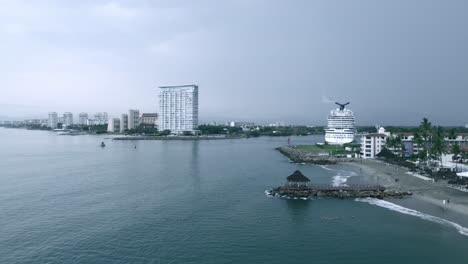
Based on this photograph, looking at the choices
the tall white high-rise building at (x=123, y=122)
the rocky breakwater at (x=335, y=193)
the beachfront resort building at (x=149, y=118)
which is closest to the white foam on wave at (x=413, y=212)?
the rocky breakwater at (x=335, y=193)

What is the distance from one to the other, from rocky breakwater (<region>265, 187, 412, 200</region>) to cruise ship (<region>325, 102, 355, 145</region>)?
158 feet

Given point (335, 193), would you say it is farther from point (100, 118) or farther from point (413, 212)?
point (100, 118)

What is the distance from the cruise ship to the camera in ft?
237

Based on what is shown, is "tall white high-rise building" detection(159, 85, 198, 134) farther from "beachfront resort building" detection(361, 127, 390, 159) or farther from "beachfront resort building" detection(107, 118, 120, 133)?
"beachfront resort building" detection(361, 127, 390, 159)

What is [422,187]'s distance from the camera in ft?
85.8

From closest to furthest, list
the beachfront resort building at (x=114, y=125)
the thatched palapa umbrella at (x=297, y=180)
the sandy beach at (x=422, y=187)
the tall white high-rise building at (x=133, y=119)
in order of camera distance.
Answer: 1. the sandy beach at (x=422, y=187)
2. the thatched palapa umbrella at (x=297, y=180)
3. the tall white high-rise building at (x=133, y=119)
4. the beachfront resort building at (x=114, y=125)

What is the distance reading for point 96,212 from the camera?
2034 cm

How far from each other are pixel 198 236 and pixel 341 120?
6075 centimetres

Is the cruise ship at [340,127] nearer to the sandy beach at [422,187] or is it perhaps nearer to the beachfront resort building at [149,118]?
the sandy beach at [422,187]

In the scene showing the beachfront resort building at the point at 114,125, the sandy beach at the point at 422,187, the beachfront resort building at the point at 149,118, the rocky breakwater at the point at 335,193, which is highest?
the beachfront resort building at the point at 149,118

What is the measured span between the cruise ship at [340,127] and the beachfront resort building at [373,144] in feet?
78.5

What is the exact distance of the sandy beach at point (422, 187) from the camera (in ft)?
67.4

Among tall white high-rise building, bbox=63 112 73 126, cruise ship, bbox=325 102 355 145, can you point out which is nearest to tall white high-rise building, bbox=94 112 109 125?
tall white high-rise building, bbox=63 112 73 126

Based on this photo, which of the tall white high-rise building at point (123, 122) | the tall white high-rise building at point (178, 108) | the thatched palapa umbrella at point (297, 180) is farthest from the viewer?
the tall white high-rise building at point (123, 122)
